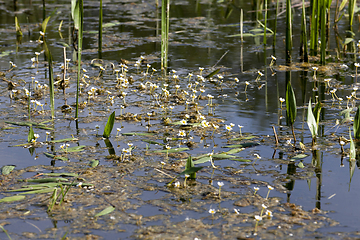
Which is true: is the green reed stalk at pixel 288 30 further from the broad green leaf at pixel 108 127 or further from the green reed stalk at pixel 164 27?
the broad green leaf at pixel 108 127

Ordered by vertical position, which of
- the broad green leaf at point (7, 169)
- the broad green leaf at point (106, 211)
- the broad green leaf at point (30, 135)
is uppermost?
the broad green leaf at point (30, 135)

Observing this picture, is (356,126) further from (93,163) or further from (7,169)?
(7,169)

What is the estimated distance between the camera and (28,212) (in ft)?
8.57

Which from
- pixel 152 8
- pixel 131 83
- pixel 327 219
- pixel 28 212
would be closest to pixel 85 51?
pixel 131 83

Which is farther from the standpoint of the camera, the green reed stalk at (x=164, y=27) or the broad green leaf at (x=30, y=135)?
the green reed stalk at (x=164, y=27)

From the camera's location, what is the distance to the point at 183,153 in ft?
11.4

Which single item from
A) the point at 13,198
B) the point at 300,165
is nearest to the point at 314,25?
the point at 300,165

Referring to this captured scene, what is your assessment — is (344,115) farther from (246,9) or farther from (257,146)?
(246,9)

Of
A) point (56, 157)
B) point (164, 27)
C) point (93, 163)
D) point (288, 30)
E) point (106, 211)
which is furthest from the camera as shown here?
point (288, 30)

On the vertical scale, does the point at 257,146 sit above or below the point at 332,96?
below

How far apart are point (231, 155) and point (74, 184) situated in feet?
4.08

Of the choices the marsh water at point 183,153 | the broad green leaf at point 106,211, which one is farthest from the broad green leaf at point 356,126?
the broad green leaf at point 106,211

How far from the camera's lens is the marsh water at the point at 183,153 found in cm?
252

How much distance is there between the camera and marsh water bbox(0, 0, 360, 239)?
2516 mm
